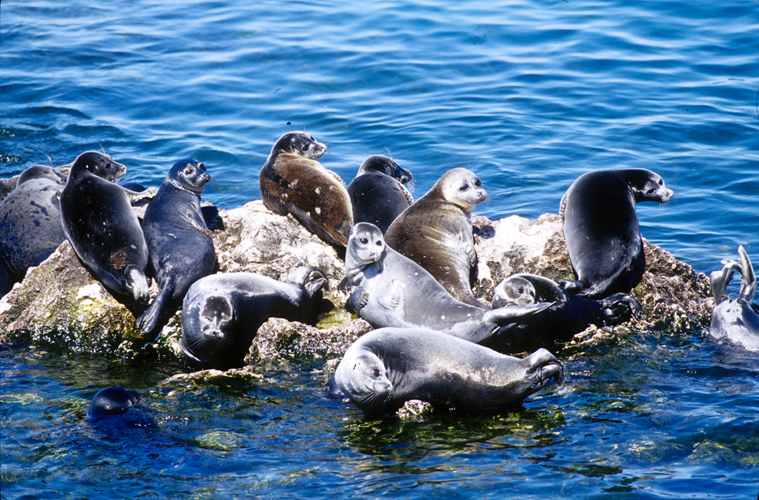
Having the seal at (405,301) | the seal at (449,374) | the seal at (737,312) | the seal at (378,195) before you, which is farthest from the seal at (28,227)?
the seal at (737,312)

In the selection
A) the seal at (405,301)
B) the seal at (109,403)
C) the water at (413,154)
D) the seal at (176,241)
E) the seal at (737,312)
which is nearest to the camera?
the water at (413,154)

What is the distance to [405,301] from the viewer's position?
241 inches

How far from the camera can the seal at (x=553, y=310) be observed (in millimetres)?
6062

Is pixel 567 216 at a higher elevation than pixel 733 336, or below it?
higher

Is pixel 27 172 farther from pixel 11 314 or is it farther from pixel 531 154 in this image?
pixel 531 154

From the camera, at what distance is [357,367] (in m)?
4.98

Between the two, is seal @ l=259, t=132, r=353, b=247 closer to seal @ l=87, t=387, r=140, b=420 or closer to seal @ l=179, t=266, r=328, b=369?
seal @ l=179, t=266, r=328, b=369

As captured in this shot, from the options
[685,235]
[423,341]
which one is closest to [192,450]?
[423,341]

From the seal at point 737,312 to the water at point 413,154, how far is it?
0.87ft

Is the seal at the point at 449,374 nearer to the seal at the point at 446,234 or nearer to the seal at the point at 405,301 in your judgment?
the seal at the point at 405,301

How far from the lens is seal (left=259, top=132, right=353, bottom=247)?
7.56 metres

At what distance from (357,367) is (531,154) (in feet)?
23.9

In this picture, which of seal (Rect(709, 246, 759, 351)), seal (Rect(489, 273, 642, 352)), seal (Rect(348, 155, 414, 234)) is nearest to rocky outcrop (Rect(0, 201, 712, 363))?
seal (Rect(489, 273, 642, 352))

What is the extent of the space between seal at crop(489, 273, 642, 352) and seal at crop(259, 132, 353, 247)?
192cm
